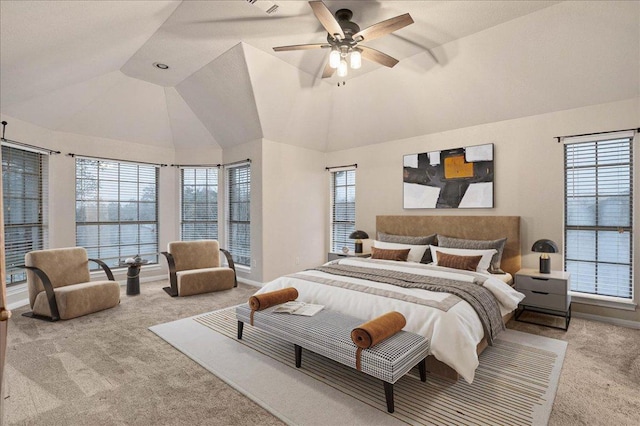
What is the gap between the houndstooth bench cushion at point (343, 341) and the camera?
2307 mm

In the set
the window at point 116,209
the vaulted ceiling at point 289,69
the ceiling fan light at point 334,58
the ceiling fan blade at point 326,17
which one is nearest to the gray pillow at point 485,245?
the vaulted ceiling at point 289,69

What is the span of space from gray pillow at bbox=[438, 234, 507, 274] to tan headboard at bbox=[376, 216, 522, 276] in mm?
136

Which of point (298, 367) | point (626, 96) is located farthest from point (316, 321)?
point (626, 96)

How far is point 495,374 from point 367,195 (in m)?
3.86

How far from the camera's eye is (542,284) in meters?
3.94

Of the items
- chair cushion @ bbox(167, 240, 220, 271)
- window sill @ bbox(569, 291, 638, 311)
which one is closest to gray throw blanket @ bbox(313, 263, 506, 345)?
window sill @ bbox(569, 291, 638, 311)

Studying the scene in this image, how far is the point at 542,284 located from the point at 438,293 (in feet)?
5.44

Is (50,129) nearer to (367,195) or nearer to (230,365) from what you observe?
(230,365)

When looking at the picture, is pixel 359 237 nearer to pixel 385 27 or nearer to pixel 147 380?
pixel 385 27

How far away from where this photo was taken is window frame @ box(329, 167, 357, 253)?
659cm

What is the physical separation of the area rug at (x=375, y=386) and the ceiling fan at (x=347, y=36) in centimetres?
285

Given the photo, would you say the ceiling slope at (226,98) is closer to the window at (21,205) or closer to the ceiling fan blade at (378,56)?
the ceiling fan blade at (378,56)

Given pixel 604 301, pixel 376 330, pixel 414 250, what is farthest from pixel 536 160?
pixel 376 330

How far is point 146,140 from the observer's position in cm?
631
